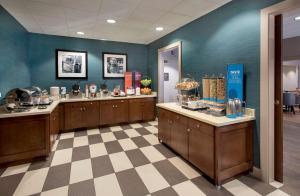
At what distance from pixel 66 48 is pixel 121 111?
7.56 ft

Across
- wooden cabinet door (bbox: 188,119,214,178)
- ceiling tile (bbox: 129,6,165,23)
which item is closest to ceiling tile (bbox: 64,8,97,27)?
ceiling tile (bbox: 129,6,165,23)

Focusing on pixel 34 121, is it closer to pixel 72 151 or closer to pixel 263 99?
pixel 72 151

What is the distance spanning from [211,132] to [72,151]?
2.48 m

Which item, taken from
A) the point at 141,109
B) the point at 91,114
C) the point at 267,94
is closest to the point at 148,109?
the point at 141,109

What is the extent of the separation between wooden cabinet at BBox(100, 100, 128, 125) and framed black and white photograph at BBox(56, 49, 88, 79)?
3.73ft

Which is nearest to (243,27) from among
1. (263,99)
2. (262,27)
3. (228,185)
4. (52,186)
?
(262,27)

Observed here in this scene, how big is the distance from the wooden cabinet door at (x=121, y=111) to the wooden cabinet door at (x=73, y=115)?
0.91 metres

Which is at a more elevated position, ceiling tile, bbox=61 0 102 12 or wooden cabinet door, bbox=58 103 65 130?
ceiling tile, bbox=61 0 102 12

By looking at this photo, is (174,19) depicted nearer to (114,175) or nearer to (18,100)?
(114,175)

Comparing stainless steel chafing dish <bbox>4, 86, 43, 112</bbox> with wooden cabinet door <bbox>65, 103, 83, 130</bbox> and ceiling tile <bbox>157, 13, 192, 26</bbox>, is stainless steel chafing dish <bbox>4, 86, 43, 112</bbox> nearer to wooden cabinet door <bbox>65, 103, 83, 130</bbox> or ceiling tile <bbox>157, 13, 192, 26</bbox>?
wooden cabinet door <bbox>65, 103, 83, 130</bbox>

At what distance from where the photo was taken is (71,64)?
4.43m

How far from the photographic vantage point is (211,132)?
1924 mm

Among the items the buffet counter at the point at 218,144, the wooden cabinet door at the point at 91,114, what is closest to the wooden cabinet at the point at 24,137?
the wooden cabinet door at the point at 91,114

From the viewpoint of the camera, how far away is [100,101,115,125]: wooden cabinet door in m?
4.31
